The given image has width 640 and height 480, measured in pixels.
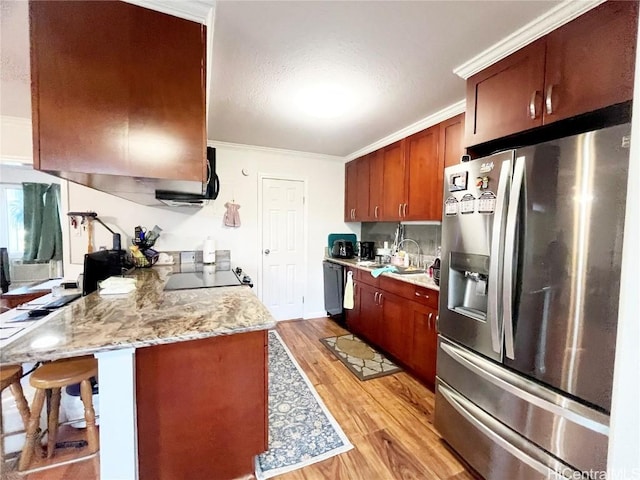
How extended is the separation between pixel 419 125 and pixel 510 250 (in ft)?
6.06

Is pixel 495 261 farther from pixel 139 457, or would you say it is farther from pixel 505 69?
pixel 139 457

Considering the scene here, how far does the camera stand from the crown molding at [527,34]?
1.15 m

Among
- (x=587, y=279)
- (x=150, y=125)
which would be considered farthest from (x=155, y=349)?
(x=587, y=279)

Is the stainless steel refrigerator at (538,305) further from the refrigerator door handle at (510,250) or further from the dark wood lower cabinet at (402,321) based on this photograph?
the dark wood lower cabinet at (402,321)

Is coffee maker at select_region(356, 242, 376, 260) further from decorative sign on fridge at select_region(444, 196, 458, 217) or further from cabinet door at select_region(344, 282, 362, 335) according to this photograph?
decorative sign on fridge at select_region(444, 196, 458, 217)

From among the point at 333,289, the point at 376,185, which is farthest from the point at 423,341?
the point at 376,185

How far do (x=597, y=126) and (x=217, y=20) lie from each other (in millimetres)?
1974

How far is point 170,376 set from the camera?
46.1 inches

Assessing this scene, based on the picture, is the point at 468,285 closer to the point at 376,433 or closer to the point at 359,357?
the point at 376,433

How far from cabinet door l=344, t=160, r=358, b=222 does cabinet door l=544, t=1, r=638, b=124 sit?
8.41 ft

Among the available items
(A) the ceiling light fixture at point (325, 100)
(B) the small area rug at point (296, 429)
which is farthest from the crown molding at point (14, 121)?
(B) the small area rug at point (296, 429)

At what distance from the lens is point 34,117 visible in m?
1.00

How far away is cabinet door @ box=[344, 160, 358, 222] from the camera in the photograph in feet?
12.4

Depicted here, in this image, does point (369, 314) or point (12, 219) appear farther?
point (12, 219)
